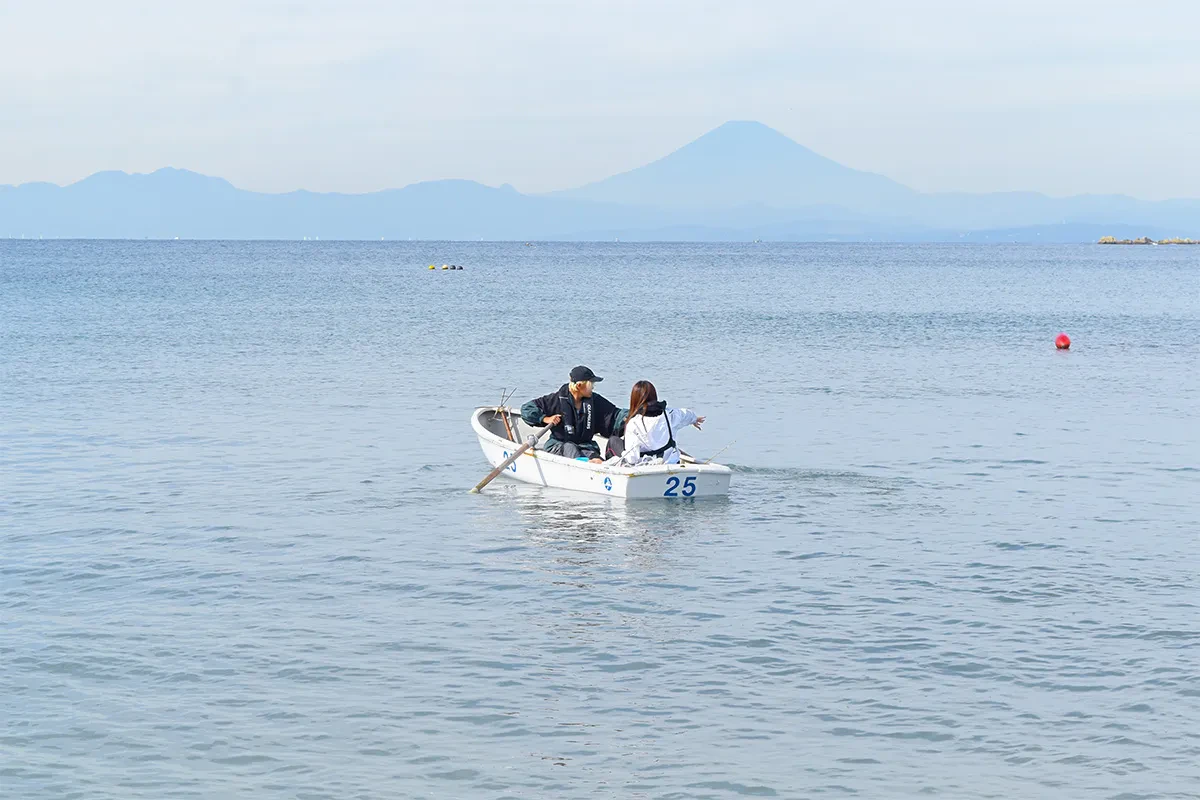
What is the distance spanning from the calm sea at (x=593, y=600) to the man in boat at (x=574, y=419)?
49.6 inches

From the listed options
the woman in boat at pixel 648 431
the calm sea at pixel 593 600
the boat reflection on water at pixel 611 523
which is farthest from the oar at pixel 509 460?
the woman in boat at pixel 648 431

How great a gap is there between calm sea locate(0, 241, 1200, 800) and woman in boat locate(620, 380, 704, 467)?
877 mm

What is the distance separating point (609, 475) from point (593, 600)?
18.8ft

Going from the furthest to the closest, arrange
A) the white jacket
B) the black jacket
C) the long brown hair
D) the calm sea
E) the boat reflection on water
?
the black jacket
the white jacket
the long brown hair
the boat reflection on water
the calm sea

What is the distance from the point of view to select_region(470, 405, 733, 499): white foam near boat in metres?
21.3

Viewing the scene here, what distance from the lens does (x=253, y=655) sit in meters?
13.7

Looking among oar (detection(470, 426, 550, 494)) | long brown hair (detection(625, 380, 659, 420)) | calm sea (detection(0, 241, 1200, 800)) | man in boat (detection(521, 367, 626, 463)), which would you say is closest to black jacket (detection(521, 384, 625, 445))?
man in boat (detection(521, 367, 626, 463))

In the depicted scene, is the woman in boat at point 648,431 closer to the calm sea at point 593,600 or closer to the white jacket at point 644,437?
the white jacket at point 644,437

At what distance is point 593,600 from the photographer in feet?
52.5

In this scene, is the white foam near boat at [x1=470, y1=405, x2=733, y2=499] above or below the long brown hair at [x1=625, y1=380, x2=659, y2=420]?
below

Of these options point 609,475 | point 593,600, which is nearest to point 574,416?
point 609,475

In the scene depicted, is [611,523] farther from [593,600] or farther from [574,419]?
[593,600]

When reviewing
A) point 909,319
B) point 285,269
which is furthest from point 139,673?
point 285,269

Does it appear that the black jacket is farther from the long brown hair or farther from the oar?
the long brown hair
